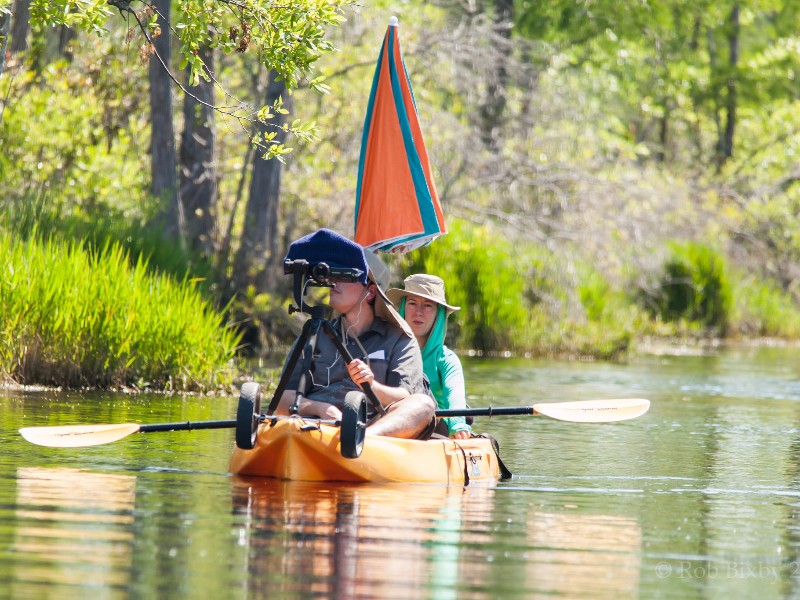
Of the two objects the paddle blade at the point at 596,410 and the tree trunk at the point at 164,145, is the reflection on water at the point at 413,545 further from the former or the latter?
the tree trunk at the point at 164,145

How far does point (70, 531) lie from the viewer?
271 inches

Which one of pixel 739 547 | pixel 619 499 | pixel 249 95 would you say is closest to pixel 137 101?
pixel 249 95

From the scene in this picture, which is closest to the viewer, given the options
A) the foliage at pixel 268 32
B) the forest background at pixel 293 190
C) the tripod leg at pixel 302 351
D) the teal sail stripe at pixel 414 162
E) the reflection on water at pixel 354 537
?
the reflection on water at pixel 354 537

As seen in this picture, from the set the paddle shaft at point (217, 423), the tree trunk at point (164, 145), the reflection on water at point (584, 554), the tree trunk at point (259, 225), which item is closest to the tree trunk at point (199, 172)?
the tree trunk at point (259, 225)

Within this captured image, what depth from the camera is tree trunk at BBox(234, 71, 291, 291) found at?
62.6 feet

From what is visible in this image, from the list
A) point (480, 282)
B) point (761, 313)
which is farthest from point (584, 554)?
point (761, 313)

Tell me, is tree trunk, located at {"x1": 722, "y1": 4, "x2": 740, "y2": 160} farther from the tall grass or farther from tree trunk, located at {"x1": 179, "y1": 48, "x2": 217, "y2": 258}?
the tall grass

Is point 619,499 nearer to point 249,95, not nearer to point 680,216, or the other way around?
point 249,95

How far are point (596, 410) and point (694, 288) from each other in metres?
18.6

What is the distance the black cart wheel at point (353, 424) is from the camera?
8203 millimetres

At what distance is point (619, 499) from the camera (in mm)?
9109

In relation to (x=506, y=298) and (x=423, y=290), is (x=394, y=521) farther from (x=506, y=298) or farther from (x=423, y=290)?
(x=506, y=298)

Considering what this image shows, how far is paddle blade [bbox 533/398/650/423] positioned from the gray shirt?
1.42 m

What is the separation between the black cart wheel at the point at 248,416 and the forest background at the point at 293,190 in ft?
10.0
